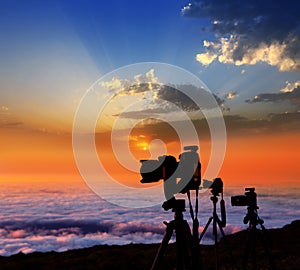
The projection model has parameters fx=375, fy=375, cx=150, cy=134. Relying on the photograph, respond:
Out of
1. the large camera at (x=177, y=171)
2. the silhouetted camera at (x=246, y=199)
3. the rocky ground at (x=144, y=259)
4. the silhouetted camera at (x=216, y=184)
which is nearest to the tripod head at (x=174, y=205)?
the large camera at (x=177, y=171)

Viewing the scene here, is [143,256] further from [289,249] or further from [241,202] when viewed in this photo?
[241,202]

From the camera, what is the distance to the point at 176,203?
7.07 m

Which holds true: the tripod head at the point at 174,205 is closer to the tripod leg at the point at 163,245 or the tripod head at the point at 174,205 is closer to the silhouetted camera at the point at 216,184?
the tripod leg at the point at 163,245

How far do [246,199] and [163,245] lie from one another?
15.7 feet

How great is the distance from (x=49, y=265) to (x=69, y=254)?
4395mm

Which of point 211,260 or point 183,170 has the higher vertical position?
point 183,170

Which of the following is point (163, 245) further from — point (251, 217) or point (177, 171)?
point (251, 217)

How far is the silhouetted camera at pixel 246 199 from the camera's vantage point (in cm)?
1077

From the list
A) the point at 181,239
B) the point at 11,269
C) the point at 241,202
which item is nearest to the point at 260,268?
the point at 241,202

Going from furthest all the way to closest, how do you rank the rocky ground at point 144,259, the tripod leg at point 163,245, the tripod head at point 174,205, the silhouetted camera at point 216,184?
the rocky ground at point 144,259 → the silhouetted camera at point 216,184 → the tripod head at point 174,205 → the tripod leg at point 163,245

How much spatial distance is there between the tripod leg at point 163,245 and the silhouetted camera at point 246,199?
4252 mm

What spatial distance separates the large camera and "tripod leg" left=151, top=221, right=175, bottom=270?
668 mm

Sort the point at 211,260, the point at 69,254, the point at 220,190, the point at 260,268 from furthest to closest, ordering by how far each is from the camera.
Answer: the point at 69,254
the point at 211,260
the point at 260,268
the point at 220,190

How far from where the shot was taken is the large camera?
6980mm
